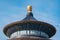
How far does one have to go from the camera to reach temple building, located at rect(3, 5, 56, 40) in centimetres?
2614

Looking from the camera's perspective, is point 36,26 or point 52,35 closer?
point 36,26

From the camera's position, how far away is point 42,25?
2641 cm

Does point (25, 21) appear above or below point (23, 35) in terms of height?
above

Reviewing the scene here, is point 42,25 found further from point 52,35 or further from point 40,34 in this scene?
point 52,35

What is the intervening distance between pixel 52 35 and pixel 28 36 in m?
4.04

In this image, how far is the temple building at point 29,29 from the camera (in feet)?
85.8

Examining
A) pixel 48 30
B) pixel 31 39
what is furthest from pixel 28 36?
pixel 48 30

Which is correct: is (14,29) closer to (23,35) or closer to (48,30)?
(23,35)

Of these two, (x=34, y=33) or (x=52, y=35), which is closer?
(x=34, y=33)

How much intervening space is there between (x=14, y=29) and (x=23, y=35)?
143 centimetres

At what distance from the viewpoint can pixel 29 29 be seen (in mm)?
26797

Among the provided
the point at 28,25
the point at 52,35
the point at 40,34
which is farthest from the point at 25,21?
the point at 52,35

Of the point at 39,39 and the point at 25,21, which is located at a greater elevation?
the point at 25,21

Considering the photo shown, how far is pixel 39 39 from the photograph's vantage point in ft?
85.7
